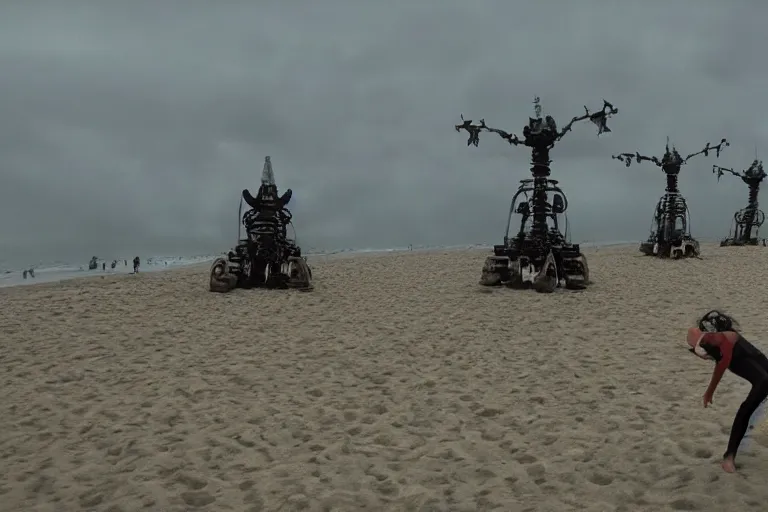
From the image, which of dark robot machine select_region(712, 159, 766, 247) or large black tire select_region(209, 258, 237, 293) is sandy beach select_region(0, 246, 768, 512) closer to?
large black tire select_region(209, 258, 237, 293)

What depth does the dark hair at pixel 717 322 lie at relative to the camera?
5.20 meters

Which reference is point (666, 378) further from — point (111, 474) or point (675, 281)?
point (675, 281)

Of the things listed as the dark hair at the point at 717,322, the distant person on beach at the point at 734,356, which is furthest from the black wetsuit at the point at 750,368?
the dark hair at the point at 717,322

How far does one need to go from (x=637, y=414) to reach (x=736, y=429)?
6.94ft

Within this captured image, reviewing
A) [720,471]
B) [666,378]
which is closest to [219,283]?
[666,378]

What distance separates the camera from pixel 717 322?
5246 millimetres

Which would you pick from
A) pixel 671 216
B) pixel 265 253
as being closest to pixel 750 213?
pixel 671 216

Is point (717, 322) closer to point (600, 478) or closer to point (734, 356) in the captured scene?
point (734, 356)

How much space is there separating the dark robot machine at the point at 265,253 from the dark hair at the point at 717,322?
15.6 m

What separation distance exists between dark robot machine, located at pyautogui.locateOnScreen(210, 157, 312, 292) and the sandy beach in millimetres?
4292

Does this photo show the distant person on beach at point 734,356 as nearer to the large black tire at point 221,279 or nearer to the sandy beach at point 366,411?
the sandy beach at point 366,411

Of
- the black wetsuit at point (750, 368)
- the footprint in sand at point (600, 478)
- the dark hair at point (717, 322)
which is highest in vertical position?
the dark hair at point (717, 322)

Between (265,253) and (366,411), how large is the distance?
13.0m

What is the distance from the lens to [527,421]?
24.1ft
